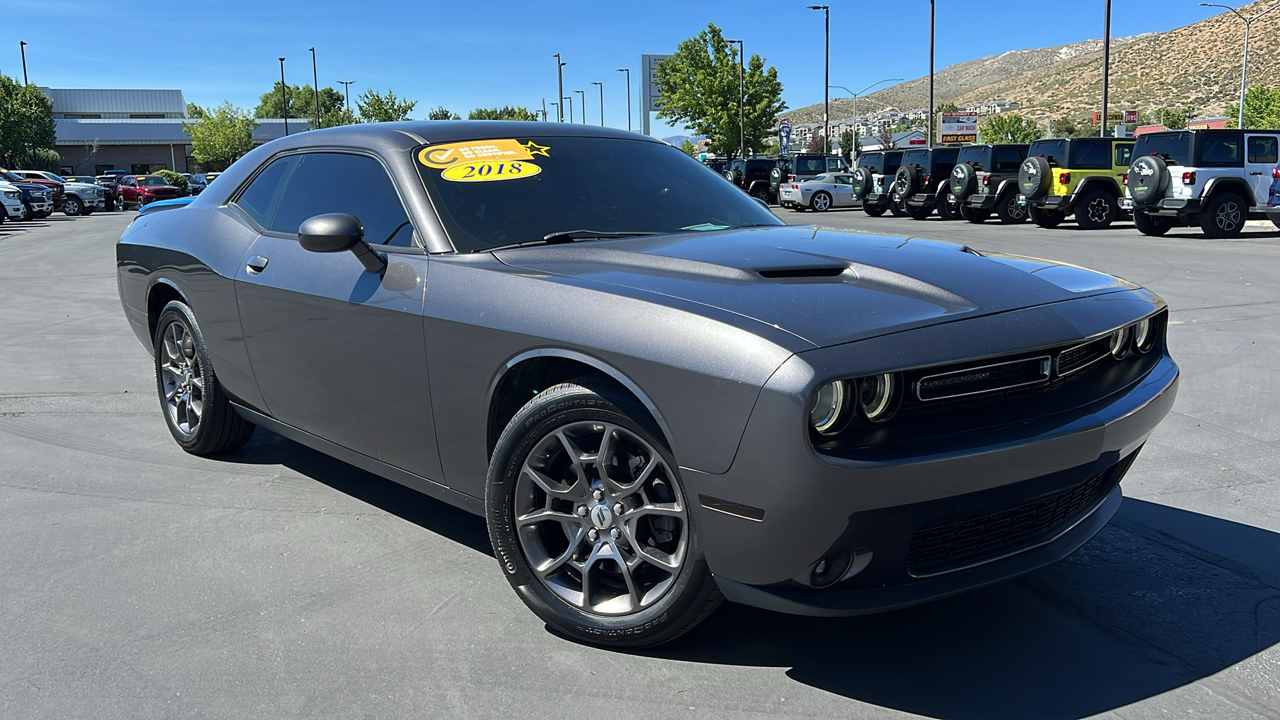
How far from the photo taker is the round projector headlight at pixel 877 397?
94.5 inches

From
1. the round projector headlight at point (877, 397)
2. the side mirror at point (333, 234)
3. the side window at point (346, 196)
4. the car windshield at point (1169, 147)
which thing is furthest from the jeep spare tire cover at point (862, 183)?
the round projector headlight at point (877, 397)

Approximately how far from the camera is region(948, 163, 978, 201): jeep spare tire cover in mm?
23359

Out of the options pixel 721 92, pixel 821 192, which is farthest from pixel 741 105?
pixel 821 192

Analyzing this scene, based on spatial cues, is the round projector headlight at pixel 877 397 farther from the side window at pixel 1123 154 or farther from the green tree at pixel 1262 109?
the green tree at pixel 1262 109

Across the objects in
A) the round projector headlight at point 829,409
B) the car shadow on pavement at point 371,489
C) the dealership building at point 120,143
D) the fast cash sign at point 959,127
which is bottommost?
the car shadow on pavement at point 371,489

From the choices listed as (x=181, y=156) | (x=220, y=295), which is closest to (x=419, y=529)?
(x=220, y=295)

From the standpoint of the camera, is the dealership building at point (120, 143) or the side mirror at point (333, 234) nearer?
the side mirror at point (333, 234)

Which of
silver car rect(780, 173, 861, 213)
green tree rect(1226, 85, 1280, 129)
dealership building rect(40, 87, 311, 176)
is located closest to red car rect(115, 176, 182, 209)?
silver car rect(780, 173, 861, 213)

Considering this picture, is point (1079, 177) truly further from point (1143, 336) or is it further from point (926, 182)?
point (1143, 336)

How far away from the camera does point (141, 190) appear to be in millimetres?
43125

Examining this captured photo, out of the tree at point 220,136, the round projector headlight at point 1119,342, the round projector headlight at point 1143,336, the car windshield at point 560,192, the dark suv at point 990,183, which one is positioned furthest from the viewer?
the tree at point 220,136

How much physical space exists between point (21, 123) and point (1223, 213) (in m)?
67.7

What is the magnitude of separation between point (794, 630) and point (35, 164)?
79163mm

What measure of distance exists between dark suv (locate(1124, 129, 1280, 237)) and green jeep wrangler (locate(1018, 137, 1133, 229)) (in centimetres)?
217
